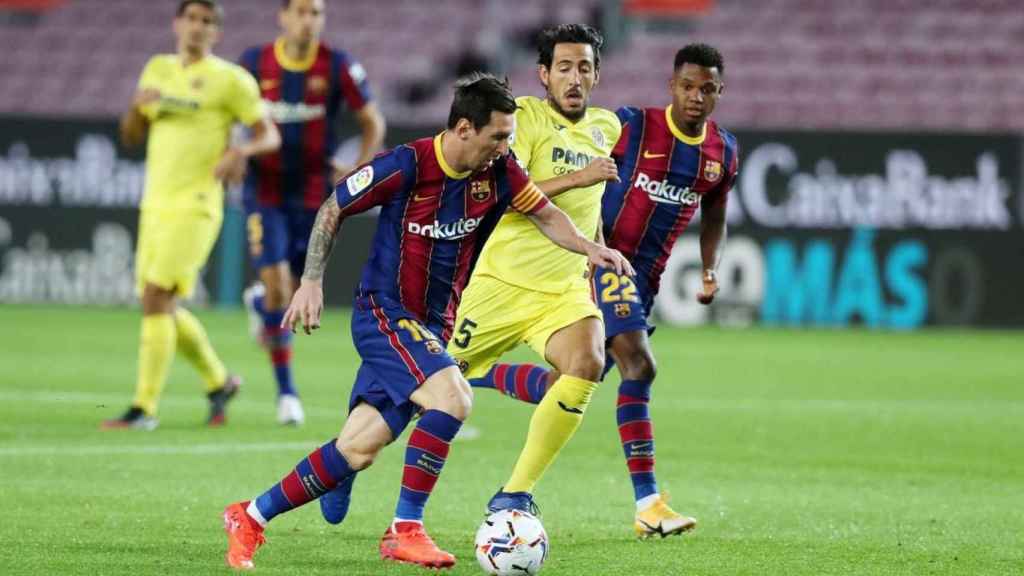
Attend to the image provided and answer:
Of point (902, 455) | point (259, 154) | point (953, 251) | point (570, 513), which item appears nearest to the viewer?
point (570, 513)

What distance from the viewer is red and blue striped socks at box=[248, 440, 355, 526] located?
573 cm

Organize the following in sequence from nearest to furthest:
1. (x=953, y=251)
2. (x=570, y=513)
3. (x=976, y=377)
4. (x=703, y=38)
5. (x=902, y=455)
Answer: (x=570, y=513)
(x=902, y=455)
(x=976, y=377)
(x=953, y=251)
(x=703, y=38)

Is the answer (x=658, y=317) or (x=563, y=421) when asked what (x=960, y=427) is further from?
(x=658, y=317)

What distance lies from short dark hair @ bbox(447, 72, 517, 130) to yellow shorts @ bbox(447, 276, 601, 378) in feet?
3.69

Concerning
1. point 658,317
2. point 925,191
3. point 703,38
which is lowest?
point 658,317

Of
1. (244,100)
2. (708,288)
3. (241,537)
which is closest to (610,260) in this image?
(241,537)

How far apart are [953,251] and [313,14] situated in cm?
1018

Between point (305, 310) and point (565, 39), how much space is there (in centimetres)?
177

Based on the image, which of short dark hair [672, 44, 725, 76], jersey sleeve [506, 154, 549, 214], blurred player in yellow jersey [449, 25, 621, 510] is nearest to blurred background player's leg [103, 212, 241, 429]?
blurred player in yellow jersey [449, 25, 621, 510]

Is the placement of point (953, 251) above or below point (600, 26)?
below

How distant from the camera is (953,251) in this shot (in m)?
18.8

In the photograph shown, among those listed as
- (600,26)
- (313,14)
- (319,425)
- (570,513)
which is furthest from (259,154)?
(600,26)

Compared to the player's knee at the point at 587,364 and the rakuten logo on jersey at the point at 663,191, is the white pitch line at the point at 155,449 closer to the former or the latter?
the rakuten logo on jersey at the point at 663,191

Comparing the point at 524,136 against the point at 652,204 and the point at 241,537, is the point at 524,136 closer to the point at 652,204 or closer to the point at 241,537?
the point at 652,204
